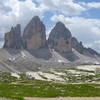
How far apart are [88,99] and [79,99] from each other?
51.4 inches

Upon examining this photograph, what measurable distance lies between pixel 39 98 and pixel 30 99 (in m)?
2.29

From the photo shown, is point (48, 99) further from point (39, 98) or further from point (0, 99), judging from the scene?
point (0, 99)

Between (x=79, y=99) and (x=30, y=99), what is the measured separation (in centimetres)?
695

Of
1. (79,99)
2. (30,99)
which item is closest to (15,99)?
(30,99)

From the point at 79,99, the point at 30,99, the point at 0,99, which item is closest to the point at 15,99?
the point at 0,99

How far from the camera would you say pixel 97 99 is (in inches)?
1971

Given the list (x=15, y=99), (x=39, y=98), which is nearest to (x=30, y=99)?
(x=39, y=98)

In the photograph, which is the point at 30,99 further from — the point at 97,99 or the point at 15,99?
the point at 97,99

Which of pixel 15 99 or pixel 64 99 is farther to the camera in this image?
pixel 64 99

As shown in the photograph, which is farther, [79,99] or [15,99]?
[79,99]

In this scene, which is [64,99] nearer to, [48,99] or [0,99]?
[48,99]

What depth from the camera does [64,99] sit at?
162 feet

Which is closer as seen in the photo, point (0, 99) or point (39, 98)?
point (0, 99)

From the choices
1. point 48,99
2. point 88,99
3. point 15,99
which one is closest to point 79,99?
point 88,99
